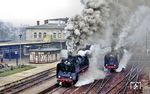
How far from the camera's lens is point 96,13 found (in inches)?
1233

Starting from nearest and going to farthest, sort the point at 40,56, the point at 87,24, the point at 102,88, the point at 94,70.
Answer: the point at 102,88
the point at 87,24
the point at 94,70
the point at 40,56

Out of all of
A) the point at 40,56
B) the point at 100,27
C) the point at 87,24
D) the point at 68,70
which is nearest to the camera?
the point at 68,70

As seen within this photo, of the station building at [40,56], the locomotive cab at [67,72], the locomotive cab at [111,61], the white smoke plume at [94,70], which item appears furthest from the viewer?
the station building at [40,56]

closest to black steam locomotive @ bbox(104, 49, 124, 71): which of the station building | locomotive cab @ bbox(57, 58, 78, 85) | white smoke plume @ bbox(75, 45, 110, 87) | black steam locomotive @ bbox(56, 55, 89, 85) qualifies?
white smoke plume @ bbox(75, 45, 110, 87)

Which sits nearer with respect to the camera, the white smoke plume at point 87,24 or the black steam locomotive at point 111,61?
the white smoke plume at point 87,24

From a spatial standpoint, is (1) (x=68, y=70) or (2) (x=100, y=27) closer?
(1) (x=68, y=70)

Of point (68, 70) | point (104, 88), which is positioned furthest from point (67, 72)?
point (104, 88)

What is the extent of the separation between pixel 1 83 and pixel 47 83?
4.95 metres

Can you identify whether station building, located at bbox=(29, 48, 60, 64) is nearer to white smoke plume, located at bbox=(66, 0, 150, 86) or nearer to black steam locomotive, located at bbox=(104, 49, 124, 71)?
white smoke plume, located at bbox=(66, 0, 150, 86)

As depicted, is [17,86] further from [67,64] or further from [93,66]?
[93,66]

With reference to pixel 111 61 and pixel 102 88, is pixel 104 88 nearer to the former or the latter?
pixel 102 88

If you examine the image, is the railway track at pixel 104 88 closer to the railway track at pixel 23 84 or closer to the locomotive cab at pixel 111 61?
the railway track at pixel 23 84

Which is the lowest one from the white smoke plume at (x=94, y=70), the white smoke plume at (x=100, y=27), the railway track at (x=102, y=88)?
the railway track at (x=102, y=88)

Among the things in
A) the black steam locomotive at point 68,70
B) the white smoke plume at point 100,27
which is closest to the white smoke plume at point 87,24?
the white smoke plume at point 100,27
